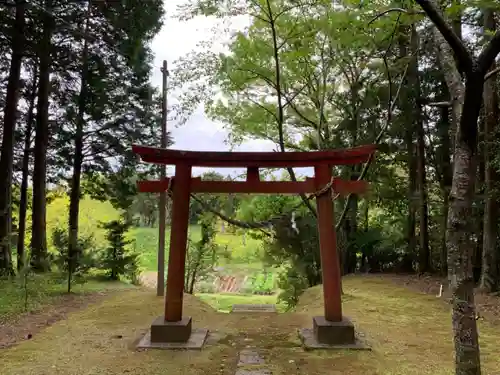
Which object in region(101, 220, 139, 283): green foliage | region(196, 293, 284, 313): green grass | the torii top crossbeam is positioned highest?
the torii top crossbeam

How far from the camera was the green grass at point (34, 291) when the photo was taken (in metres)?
6.83

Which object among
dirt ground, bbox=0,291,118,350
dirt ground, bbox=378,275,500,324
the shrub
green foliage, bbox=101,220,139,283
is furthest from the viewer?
the shrub

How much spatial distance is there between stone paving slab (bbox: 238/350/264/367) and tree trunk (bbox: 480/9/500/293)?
18.2 feet

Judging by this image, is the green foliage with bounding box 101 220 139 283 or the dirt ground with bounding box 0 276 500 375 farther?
the green foliage with bounding box 101 220 139 283

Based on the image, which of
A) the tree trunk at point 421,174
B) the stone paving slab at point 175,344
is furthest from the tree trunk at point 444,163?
the stone paving slab at point 175,344

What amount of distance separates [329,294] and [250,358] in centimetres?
135

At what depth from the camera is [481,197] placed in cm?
855

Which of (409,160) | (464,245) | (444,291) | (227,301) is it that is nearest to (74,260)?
(227,301)

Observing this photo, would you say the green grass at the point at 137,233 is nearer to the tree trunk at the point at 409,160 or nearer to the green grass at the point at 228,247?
the green grass at the point at 228,247

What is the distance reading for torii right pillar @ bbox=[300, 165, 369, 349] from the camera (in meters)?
4.89

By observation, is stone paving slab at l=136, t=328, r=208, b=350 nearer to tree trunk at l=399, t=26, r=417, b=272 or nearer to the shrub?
the shrub

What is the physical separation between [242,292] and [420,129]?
843 cm

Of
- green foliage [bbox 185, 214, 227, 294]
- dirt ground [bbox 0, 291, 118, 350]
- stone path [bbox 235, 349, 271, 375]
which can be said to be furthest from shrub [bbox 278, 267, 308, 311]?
stone path [bbox 235, 349, 271, 375]

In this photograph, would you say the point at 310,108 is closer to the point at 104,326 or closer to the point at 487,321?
the point at 487,321
